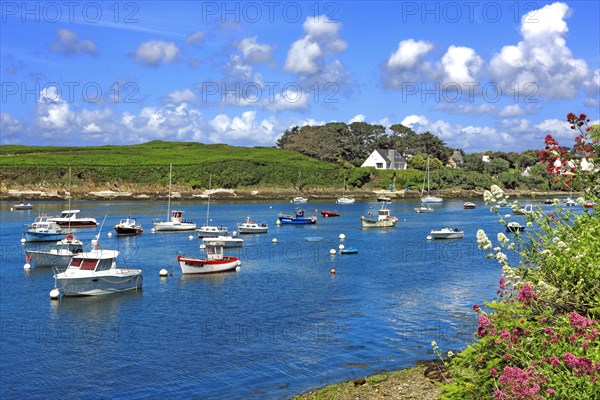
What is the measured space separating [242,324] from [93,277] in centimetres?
1105

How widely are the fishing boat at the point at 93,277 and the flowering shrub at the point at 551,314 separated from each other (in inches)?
1172

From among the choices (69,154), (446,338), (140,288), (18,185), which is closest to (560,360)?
(446,338)

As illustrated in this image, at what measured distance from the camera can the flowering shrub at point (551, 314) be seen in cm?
842

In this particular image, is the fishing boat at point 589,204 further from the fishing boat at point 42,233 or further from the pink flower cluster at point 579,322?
the fishing boat at point 42,233

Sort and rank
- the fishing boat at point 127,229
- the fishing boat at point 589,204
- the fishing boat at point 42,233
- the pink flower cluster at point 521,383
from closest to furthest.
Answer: the pink flower cluster at point 521,383 < the fishing boat at point 589,204 < the fishing boat at point 42,233 < the fishing boat at point 127,229

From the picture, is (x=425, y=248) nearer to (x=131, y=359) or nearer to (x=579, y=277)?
(x=131, y=359)

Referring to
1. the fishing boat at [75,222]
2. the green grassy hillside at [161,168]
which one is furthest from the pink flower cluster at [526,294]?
the green grassy hillside at [161,168]

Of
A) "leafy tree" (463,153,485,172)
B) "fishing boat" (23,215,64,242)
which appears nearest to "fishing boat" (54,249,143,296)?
"fishing boat" (23,215,64,242)

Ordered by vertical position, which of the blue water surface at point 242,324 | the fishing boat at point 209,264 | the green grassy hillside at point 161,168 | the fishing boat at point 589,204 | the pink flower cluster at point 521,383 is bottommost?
the blue water surface at point 242,324

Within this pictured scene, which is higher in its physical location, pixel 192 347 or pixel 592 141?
pixel 592 141

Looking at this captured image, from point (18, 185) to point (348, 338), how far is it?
134026 mm

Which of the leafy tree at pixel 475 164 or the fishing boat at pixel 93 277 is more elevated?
the leafy tree at pixel 475 164

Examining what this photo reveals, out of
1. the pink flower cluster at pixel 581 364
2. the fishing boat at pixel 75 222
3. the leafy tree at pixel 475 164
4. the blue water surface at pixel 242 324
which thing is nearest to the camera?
Result: the pink flower cluster at pixel 581 364

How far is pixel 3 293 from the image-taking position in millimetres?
38875
